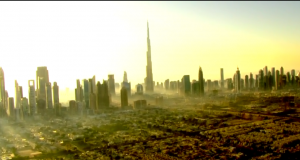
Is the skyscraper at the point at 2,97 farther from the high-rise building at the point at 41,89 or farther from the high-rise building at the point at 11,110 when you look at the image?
the high-rise building at the point at 41,89

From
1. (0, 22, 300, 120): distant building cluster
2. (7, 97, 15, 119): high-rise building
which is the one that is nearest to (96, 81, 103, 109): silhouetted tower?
(0, 22, 300, 120): distant building cluster

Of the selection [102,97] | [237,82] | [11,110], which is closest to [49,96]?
[11,110]

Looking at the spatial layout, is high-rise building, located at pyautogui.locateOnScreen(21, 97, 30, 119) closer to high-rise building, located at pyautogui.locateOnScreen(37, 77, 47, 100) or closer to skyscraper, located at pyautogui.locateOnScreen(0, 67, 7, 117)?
skyscraper, located at pyautogui.locateOnScreen(0, 67, 7, 117)

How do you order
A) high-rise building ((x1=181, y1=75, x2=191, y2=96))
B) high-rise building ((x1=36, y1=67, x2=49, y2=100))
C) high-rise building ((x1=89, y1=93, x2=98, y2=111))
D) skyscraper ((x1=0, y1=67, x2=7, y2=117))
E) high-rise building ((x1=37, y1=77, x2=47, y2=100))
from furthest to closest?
high-rise building ((x1=181, y1=75, x2=191, y2=96))
high-rise building ((x1=36, y1=67, x2=49, y2=100))
high-rise building ((x1=37, y1=77, x2=47, y2=100))
high-rise building ((x1=89, y1=93, x2=98, y2=111))
skyscraper ((x1=0, y1=67, x2=7, y2=117))

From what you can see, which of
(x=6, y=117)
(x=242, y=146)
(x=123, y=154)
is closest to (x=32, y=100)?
(x=6, y=117)

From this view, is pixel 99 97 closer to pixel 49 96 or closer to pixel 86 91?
pixel 86 91

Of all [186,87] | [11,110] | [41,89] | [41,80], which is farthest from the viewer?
[186,87]

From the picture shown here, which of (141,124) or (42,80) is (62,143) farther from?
(42,80)

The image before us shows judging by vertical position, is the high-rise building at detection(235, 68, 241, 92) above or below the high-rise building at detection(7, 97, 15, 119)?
above

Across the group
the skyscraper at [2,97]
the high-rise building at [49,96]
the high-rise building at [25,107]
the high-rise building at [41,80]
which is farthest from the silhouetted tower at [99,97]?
the skyscraper at [2,97]

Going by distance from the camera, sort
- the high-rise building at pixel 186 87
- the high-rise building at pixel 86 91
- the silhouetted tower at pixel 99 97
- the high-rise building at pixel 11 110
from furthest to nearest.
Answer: the high-rise building at pixel 186 87 < the high-rise building at pixel 86 91 < the silhouetted tower at pixel 99 97 < the high-rise building at pixel 11 110

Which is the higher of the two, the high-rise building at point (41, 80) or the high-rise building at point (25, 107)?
the high-rise building at point (41, 80)
